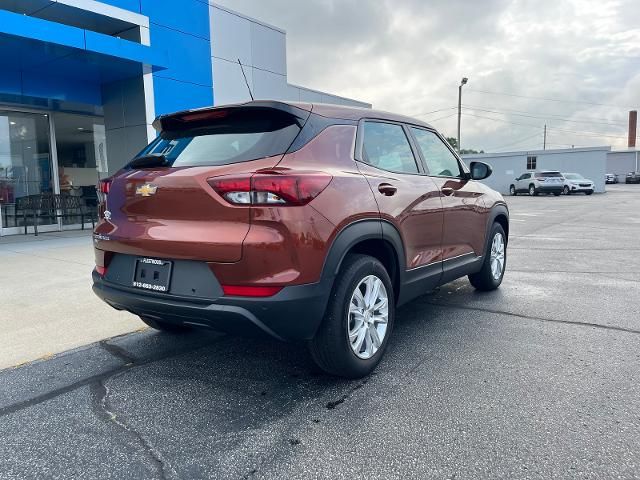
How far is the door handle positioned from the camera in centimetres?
343

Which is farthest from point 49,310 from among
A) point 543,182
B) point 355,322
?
point 543,182

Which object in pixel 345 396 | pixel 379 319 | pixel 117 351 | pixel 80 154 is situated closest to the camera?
pixel 345 396

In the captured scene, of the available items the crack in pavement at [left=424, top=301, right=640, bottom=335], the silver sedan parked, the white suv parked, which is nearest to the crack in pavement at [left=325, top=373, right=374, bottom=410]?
the crack in pavement at [left=424, top=301, right=640, bottom=335]

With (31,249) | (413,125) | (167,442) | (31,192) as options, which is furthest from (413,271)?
(31,192)

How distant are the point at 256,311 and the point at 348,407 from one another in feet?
2.72

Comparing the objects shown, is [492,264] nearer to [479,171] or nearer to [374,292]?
[479,171]

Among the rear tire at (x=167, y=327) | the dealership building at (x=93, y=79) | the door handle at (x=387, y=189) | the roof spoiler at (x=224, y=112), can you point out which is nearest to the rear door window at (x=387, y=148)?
the door handle at (x=387, y=189)

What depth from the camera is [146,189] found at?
3107 mm

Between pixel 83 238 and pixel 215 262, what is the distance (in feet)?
32.0

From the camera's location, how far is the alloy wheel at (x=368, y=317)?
3.25m

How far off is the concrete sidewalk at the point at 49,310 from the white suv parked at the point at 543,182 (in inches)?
1227

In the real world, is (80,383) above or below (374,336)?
below

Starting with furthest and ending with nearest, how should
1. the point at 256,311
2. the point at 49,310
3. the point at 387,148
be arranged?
the point at 49,310
the point at 387,148
the point at 256,311

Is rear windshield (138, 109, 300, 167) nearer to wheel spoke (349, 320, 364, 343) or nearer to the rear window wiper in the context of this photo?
the rear window wiper
